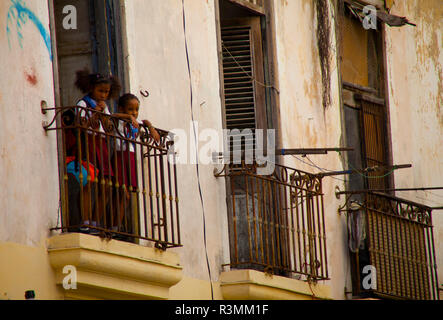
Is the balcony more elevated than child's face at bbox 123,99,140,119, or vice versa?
child's face at bbox 123,99,140,119

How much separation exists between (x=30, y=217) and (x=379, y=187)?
23.4 feet

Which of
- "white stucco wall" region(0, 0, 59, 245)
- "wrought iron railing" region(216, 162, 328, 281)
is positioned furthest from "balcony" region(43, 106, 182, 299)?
"wrought iron railing" region(216, 162, 328, 281)

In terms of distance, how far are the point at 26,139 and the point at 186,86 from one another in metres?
2.92

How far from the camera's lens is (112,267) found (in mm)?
9547

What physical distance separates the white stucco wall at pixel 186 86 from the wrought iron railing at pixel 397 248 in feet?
8.45

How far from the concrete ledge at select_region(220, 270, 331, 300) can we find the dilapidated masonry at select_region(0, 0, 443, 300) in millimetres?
20

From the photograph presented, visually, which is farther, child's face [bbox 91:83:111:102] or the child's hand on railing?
the child's hand on railing

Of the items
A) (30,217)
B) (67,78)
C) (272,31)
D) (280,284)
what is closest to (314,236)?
(280,284)

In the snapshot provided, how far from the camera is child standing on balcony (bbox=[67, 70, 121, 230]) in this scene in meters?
9.48

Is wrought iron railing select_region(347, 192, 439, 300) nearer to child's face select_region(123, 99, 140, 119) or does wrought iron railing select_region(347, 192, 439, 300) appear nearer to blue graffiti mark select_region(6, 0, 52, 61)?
child's face select_region(123, 99, 140, 119)

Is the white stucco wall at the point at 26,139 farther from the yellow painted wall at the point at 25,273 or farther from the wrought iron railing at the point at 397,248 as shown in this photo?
the wrought iron railing at the point at 397,248

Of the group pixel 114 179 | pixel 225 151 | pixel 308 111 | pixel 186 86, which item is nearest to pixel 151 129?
pixel 114 179

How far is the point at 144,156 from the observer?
10492 millimetres

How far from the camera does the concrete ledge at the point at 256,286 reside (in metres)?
11.7
